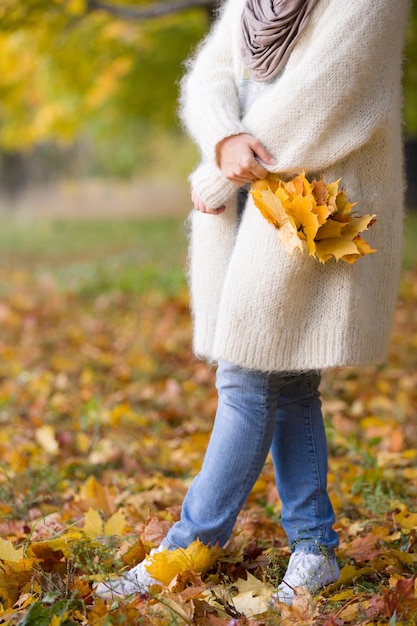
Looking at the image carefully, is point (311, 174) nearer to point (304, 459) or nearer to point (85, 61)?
point (304, 459)

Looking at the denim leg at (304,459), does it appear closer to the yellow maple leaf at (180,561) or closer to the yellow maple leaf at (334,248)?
the yellow maple leaf at (180,561)

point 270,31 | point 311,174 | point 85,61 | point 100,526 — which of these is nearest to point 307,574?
A: point 100,526

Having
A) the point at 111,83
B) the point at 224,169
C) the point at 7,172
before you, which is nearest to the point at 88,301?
the point at 224,169

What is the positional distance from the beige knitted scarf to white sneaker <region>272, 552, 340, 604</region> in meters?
1.31

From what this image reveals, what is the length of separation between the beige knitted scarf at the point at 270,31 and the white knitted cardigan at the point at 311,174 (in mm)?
28

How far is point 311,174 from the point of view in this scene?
6.20ft

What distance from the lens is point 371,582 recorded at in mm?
2078

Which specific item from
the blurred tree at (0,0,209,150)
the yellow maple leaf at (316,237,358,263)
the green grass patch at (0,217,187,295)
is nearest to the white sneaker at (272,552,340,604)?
the yellow maple leaf at (316,237,358,263)

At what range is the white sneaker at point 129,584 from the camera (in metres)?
1.90

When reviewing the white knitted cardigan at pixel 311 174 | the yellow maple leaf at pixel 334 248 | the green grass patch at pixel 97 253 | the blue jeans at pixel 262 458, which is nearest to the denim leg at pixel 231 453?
the blue jeans at pixel 262 458

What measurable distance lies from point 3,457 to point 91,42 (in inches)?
250

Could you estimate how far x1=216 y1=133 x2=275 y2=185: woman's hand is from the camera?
1832mm

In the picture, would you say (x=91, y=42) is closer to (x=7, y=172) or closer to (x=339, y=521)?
(x=339, y=521)

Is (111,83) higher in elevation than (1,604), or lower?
higher
